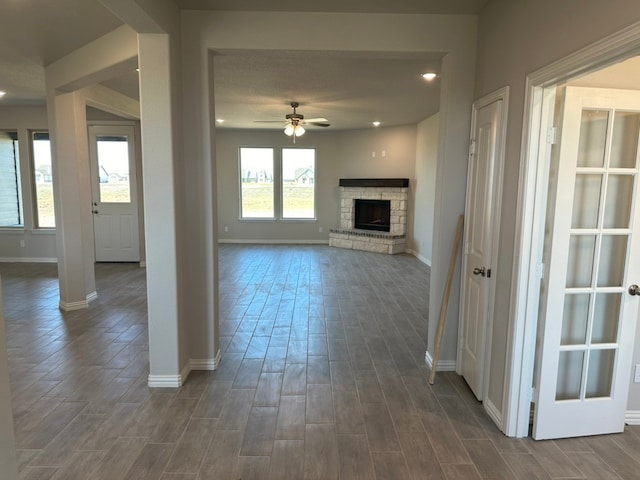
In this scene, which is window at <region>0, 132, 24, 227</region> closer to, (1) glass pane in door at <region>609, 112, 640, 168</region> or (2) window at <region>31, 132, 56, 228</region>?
(2) window at <region>31, 132, 56, 228</region>

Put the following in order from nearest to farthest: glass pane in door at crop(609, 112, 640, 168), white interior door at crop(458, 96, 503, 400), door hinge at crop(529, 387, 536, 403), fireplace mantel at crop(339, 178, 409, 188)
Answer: glass pane in door at crop(609, 112, 640, 168) < door hinge at crop(529, 387, 536, 403) < white interior door at crop(458, 96, 503, 400) < fireplace mantel at crop(339, 178, 409, 188)

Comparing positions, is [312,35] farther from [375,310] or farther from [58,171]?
[58,171]

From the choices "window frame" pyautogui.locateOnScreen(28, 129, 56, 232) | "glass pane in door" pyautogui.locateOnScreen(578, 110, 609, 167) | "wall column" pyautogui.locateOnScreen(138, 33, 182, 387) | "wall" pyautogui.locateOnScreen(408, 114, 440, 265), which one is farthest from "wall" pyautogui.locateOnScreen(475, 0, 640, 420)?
"window frame" pyautogui.locateOnScreen(28, 129, 56, 232)

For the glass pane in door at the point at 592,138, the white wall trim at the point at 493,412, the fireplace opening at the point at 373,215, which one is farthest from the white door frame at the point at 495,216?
the fireplace opening at the point at 373,215

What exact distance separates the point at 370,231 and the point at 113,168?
17.3ft

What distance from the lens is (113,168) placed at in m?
6.99

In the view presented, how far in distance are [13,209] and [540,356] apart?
8331mm

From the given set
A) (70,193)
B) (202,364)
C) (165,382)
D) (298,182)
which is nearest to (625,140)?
(202,364)

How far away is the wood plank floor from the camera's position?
6.89ft

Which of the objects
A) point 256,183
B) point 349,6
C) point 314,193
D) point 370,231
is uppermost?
point 349,6

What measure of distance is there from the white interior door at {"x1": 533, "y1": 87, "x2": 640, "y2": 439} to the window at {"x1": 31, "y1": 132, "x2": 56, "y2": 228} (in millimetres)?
7504

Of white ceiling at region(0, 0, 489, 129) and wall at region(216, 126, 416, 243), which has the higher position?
white ceiling at region(0, 0, 489, 129)

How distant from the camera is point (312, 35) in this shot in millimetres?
2877

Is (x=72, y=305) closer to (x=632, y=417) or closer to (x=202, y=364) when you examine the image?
(x=202, y=364)
